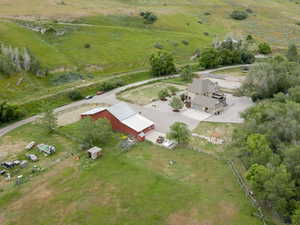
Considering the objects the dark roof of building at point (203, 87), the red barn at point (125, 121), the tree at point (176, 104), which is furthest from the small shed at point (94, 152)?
the dark roof of building at point (203, 87)

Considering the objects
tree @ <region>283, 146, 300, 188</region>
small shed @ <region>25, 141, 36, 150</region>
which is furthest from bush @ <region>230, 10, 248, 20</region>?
small shed @ <region>25, 141, 36, 150</region>

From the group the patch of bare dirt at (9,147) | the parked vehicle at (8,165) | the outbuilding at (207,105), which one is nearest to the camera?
the parked vehicle at (8,165)

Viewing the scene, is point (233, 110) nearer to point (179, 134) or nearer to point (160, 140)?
point (179, 134)

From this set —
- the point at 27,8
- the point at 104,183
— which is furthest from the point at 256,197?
the point at 27,8

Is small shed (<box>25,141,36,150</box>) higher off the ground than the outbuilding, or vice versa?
the outbuilding

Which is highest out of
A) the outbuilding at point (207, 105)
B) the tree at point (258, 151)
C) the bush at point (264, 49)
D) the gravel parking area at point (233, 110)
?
the bush at point (264, 49)

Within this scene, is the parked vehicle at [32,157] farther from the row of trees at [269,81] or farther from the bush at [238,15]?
the bush at [238,15]

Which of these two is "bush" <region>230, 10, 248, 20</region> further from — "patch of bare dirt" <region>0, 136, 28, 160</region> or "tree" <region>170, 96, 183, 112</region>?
"patch of bare dirt" <region>0, 136, 28, 160</region>
